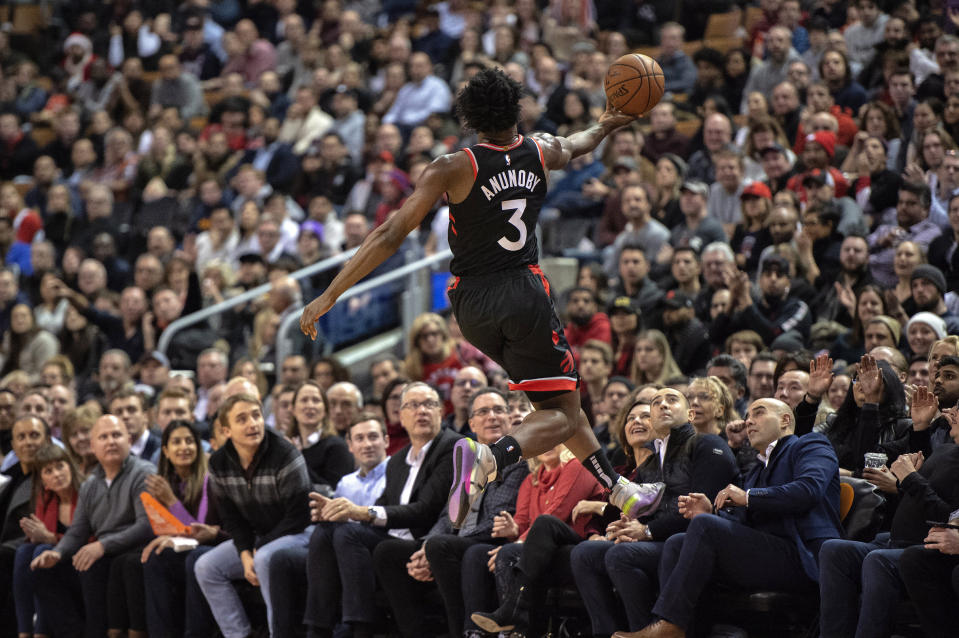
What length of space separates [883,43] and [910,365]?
17.1ft

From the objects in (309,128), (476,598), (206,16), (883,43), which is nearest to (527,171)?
(476,598)

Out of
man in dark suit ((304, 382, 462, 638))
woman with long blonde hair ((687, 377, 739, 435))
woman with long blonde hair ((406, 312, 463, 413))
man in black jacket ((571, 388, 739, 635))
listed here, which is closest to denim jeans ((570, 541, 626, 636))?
man in black jacket ((571, 388, 739, 635))

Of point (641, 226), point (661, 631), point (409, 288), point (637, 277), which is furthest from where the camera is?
point (409, 288)

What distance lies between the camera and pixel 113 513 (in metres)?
9.39

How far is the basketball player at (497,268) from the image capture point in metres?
5.92

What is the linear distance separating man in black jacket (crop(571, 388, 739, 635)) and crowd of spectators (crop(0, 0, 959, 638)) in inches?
0.7

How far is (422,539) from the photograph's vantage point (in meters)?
8.27

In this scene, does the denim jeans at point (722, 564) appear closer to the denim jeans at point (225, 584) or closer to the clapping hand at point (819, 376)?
the clapping hand at point (819, 376)

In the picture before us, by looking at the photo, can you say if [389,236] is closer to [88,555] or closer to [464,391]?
[464,391]

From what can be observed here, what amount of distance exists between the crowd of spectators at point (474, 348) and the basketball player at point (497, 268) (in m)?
1.37

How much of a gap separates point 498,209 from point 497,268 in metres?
0.27

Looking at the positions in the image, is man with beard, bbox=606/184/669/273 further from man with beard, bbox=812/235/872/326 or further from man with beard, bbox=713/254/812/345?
man with beard, bbox=812/235/872/326

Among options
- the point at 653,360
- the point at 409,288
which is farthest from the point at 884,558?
the point at 409,288

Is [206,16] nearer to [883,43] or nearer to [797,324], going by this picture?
[883,43]
